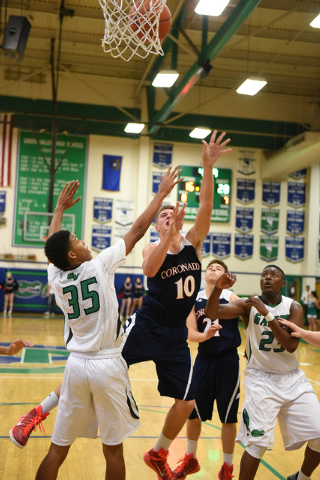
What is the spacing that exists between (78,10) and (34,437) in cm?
1250

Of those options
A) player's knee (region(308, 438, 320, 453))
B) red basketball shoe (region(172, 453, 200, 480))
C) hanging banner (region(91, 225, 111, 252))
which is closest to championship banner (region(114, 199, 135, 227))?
hanging banner (region(91, 225, 111, 252))

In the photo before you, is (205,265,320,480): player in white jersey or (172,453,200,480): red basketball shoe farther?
(172,453,200,480): red basketball shoe

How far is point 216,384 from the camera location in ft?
14.0

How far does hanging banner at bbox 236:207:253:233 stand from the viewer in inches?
746

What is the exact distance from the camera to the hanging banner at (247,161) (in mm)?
19188

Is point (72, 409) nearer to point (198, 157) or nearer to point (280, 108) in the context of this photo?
point (198, 157)

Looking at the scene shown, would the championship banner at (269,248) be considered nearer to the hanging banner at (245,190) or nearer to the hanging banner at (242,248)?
the hanging banner at (242,248)

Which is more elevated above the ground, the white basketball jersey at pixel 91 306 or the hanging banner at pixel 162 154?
the hanging banner at pixel 162 154

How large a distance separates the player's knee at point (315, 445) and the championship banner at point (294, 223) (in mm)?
16153

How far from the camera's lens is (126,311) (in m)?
17.7

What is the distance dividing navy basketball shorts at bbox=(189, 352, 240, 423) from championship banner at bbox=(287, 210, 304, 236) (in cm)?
1563

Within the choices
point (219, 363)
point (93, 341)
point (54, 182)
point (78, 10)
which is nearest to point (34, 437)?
point (219, 363)

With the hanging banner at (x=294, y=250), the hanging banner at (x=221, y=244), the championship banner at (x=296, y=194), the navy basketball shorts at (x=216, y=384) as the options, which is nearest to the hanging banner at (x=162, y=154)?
the hanging banner at (x=221, y=244)

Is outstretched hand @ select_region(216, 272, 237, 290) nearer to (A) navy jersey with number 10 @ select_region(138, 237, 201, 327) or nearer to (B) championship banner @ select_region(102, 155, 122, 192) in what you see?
(A) navy jersey with number 10 @ select_region(138, 237, 201, 327)
